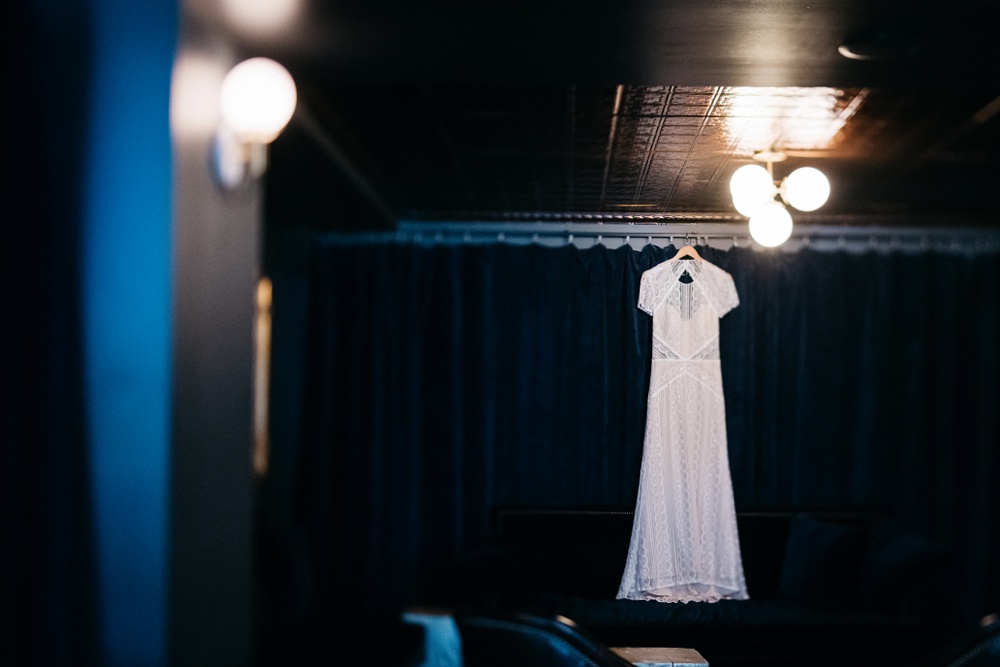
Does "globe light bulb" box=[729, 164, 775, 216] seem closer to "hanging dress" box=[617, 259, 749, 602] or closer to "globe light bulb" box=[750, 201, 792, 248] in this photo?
"globe light bulb" box=[750, 201, 792, 248]

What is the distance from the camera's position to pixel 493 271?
10.2 ft

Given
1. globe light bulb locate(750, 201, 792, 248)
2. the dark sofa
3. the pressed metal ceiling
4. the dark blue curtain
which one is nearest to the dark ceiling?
the pressed metal ceiling

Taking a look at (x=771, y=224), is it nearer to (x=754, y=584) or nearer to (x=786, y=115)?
(x=786, y=115)

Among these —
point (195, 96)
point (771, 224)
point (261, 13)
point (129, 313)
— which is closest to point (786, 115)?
point (771, 224)

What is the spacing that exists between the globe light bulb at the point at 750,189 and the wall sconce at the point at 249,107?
165cm

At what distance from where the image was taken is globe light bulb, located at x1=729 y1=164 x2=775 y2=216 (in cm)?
296

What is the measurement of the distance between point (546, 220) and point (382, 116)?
2.62ft

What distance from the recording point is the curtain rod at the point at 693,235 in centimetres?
296

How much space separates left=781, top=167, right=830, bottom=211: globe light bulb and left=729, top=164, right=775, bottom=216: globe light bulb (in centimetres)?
10

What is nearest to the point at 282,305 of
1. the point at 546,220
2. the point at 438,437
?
the point at 438,437

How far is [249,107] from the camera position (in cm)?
216

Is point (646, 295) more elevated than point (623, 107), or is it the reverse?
point (623, 107)

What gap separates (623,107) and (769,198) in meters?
0.65

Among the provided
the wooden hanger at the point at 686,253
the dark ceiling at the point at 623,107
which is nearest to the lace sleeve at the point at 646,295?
the wooden hanger at the point at 686,253
